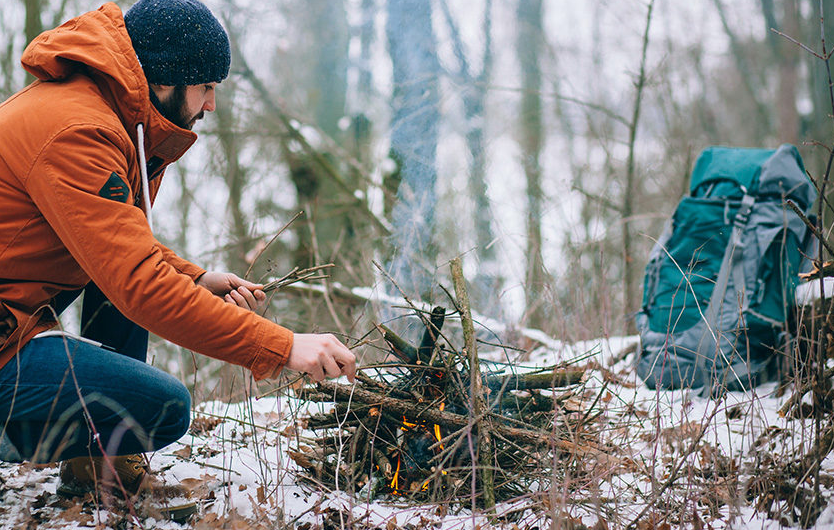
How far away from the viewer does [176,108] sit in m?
1.92

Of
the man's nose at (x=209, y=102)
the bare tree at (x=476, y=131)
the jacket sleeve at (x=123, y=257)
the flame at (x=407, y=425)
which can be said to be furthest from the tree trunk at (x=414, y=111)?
the jacket sleeve at (x=123, y=257)

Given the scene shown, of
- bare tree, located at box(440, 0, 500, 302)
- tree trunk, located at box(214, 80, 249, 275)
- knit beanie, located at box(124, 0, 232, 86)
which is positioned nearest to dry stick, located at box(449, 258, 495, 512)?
knit beanie, located at box(124, 0, 232, 86)

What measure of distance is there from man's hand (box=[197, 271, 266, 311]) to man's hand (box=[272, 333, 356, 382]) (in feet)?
1.60

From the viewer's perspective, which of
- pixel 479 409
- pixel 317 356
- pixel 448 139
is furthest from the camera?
pixel 448 139

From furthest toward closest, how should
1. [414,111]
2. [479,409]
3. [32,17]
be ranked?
[32,17] → [414,111] → [479,409]

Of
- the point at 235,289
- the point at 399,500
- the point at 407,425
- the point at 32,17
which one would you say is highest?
the point at 32,17

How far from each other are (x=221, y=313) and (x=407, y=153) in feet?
15.8

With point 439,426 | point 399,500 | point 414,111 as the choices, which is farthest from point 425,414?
point 414,111

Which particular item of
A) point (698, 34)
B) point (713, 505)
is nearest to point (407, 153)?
point (713, 505)

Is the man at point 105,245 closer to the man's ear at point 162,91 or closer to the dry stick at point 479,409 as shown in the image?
the man's ear at point 162,91

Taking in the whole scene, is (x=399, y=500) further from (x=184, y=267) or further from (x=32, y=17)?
(x=32, y=17)

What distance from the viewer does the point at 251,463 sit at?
2.46 metres

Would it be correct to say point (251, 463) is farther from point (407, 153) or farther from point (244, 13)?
point (244, 13)

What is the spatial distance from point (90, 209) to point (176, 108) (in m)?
0.56
